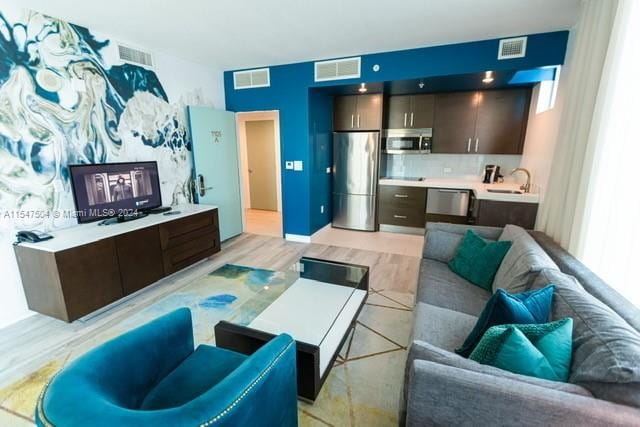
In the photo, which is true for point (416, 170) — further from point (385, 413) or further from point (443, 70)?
point (385, 413)

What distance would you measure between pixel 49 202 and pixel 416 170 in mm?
4845

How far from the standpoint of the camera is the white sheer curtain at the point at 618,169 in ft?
5.07

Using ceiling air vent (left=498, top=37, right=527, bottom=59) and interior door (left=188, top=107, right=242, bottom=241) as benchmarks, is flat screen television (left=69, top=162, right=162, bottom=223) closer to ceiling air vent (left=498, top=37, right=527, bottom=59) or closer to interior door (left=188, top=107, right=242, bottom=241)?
interior door (left=188, top=107, right=242, bottom=241)

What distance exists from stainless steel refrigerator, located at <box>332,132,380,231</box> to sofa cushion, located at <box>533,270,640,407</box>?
3724mm

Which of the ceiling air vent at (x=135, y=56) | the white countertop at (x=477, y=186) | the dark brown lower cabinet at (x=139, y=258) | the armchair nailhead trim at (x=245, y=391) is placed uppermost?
the ceiling air vent at (x=135, y=56)

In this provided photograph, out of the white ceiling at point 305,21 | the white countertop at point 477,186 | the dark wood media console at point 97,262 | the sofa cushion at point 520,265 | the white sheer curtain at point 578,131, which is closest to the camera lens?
the sofa cushion at point 520,265

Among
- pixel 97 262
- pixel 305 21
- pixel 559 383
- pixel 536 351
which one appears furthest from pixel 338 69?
pixel 559 383

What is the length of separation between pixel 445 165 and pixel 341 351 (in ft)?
12.7

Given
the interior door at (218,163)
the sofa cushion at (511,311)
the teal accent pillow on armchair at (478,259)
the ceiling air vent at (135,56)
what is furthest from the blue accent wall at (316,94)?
the sofa cushion at (511,311)

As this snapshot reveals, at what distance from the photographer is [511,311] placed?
1240 millimetres

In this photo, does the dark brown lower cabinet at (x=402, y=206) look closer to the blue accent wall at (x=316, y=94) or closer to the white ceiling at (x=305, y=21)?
the blue accent wall at (x=316, y=94)

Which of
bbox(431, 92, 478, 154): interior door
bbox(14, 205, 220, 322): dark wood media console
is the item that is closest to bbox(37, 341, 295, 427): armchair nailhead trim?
bbox(14, 205, 220, 322): dark wood media console

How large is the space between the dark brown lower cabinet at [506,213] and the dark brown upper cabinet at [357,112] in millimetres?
2042

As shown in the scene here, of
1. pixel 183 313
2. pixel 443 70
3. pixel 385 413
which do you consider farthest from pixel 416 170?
pixel 183 313
